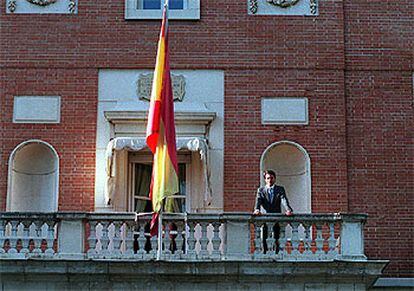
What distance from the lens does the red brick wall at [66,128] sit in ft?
64.8

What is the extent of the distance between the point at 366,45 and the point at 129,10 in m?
→ 4.83

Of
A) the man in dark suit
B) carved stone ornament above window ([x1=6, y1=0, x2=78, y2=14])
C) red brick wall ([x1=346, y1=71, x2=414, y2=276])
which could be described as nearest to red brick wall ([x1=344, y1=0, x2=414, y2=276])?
red brick wall ([x1=346, y1=71, x2=414, y2=276])

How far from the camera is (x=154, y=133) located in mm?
17953

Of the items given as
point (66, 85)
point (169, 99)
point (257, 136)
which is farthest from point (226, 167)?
point (66, 85)

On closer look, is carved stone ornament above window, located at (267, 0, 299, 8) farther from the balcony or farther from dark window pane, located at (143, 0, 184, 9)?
the balcony

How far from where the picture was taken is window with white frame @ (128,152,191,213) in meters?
20.0

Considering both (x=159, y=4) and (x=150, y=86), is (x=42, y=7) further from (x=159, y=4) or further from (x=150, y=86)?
(x=150, y=86)

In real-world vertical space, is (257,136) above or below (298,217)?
above

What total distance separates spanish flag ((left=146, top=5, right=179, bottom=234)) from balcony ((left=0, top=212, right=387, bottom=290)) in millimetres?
450

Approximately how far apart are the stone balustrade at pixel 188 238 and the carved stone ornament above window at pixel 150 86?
3.23 m

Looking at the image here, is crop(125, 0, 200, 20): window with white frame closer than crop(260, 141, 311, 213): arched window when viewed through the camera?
No

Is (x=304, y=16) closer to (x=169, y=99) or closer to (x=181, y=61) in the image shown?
(x=181, y=61)

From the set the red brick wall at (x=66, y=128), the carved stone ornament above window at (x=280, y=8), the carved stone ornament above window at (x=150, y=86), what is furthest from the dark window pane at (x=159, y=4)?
the red brick wall at (x=66, y=128)

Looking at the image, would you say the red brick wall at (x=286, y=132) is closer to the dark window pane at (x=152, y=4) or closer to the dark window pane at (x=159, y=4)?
the dark window pane at (x=159, y=4)
